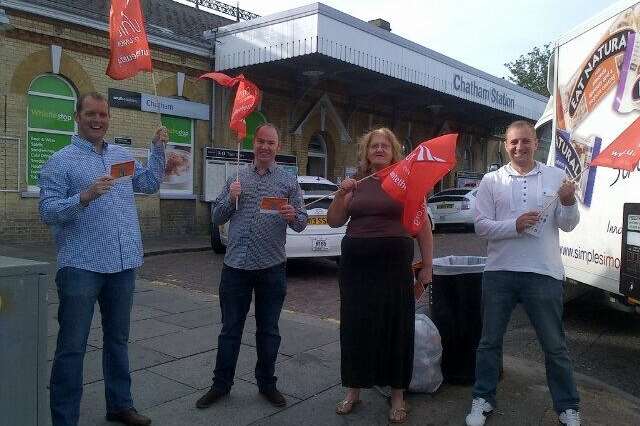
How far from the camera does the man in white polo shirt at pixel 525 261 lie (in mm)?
3494

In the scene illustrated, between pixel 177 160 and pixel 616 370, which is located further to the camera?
pixel 616 370

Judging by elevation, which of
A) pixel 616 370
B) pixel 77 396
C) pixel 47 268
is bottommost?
pixel 616 370

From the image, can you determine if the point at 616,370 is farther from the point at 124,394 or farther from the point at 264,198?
the point at 124,394

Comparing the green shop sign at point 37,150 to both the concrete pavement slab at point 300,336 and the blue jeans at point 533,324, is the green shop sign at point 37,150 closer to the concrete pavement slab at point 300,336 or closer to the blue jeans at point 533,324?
the concrete pavement slab at point 300,336

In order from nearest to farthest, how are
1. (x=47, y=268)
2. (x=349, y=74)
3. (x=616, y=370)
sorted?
(x=47, y=268), (x=616, y=370), (x=349, y=74)

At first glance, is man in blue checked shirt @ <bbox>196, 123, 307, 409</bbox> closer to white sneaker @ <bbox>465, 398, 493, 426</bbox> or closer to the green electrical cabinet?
white sneaker @ <bbox>465, 398, 493, 426</bbox>

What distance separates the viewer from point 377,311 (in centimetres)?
366

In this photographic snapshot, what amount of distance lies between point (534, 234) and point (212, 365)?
108 inches

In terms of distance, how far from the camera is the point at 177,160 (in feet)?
13.5

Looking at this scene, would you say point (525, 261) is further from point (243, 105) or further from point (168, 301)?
point (168, 301)

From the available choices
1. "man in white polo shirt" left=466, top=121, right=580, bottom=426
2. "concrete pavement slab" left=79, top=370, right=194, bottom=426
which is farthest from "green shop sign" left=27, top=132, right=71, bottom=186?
"man in white polo shirt" left=466, top=121, right=580, bottom=426

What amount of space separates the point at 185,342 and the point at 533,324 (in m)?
3.21

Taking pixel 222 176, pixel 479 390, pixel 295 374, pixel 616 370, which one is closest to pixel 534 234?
pixel 479 390

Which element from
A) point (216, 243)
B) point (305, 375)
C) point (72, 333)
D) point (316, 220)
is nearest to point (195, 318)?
point (305, 375)
